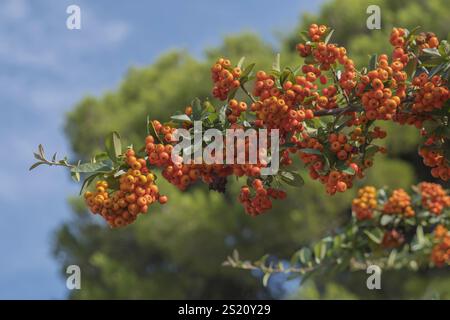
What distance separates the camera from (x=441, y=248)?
13.4 feet

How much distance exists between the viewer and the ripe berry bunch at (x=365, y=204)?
398cm

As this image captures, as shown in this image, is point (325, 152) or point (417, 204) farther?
point (417, 204)

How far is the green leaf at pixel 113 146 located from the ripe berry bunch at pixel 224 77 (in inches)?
16.1

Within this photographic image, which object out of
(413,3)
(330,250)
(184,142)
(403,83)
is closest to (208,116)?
(184,142)

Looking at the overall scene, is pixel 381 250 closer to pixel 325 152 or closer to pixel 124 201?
pixel 325 152

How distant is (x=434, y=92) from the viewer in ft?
8.06

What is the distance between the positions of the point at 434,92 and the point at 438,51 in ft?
0.74

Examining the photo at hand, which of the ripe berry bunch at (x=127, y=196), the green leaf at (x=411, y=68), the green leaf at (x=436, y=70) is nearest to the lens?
the ripe berry bunch at (x=127, y=196)

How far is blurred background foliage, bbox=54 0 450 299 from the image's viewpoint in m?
11.2

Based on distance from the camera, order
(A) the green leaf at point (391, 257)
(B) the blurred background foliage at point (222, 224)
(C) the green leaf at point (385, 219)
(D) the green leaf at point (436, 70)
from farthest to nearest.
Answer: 1. (B) the blurred background foliage at point (222, 224)
2. (A) the green leaf at point (391, 257)
3. (C) the green leaf at point (385, 219)
4. (D) the green leaf at point (436, 70)

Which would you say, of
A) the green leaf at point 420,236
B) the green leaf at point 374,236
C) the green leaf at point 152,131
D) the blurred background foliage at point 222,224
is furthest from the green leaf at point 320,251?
the blurred background foliage at point 222,224

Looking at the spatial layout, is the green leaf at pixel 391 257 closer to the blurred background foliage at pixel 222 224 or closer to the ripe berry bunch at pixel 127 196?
the ripe berry bunch at pixel 127 196

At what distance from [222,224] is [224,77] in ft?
30.6

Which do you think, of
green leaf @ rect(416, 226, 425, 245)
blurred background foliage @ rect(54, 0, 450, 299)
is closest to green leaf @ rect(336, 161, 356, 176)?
green leaf @ rect(416, 226, 425, 245)
